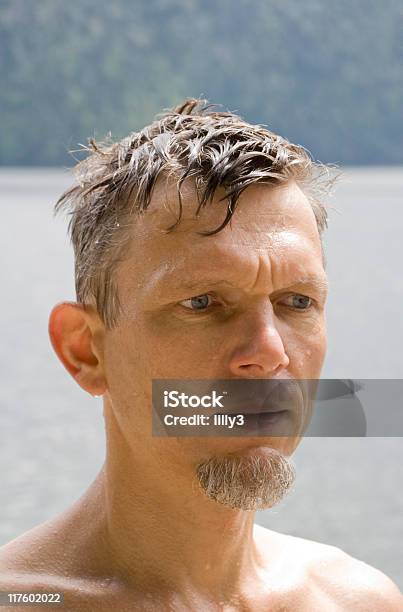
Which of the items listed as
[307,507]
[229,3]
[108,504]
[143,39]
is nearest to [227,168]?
[108,504]

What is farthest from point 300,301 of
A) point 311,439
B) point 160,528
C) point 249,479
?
point 311,439

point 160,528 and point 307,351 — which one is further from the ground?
point 307,351

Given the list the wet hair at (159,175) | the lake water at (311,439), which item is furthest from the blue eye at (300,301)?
the lake water at (311,439)

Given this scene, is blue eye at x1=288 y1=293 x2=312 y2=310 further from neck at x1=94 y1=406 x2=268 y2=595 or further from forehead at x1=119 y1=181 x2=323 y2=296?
neck at x1=94 y1=406 x2=268 y2=595

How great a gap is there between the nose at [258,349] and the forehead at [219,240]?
0.15 ft

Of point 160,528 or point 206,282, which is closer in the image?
point 206,282

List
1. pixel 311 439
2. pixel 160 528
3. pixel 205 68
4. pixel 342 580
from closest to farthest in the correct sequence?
pixel 160 528 < pixel 342 580 < pixel 311 439 < pixel 205 68

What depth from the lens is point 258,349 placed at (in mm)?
941

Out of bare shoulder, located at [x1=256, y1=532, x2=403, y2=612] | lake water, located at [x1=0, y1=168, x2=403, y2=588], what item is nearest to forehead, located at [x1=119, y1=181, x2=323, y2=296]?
lake water, located at [x1=0, y1=168, x2=403, y2=588]

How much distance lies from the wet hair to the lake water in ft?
0.98

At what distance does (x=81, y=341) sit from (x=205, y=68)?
9.99m

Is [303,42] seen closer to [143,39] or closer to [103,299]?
[143,39]

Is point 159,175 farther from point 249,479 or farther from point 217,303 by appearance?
point 249,479

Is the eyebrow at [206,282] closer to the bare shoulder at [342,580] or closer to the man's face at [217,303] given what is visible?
the man's face at [217,303]
